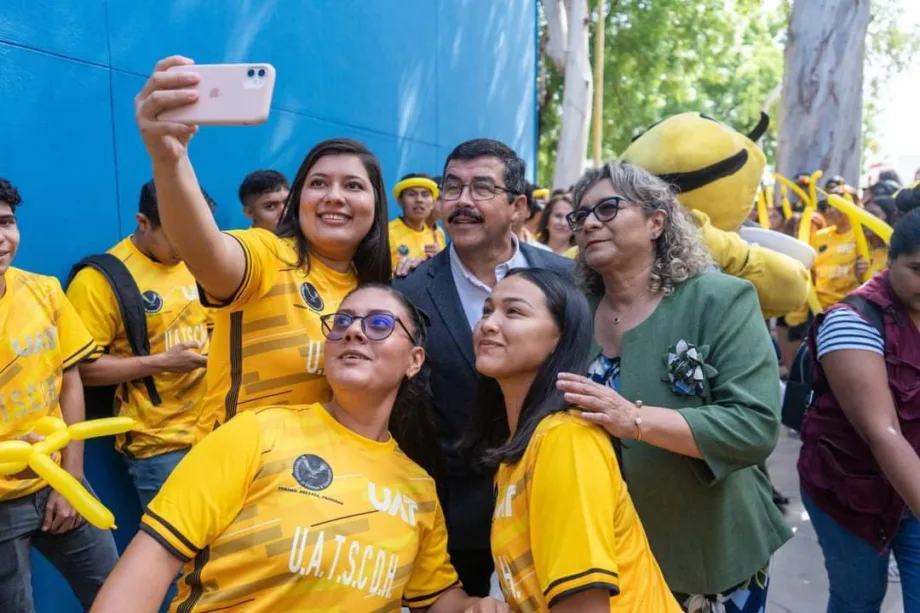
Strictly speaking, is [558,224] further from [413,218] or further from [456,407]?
[456,407]

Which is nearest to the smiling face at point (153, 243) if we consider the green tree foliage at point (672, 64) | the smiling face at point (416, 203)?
the smiling face at point (416, 203)

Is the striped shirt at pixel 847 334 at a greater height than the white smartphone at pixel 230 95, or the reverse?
the white smartphone at pixel 230 95

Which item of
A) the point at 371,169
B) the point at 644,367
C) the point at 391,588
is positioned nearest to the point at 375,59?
the point at 371,169

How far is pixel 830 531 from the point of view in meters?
2.81

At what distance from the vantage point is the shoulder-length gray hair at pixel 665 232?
2270 mm

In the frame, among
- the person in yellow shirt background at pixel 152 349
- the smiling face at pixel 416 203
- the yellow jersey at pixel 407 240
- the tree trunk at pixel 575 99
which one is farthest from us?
the tree trunk at pixel 575 99

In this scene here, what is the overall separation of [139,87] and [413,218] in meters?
3.27

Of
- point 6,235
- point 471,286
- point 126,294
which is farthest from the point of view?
point 126,294

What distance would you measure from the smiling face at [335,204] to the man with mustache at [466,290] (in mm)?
449

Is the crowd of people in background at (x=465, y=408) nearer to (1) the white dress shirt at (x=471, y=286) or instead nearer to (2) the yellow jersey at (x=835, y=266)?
(1) the white dress shirt at (x=471, y=286)

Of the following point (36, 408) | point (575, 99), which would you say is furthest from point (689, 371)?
point (575, 99)

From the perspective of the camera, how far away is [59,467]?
Answer: 150cm

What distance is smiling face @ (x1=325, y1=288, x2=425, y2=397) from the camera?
1.99 meters

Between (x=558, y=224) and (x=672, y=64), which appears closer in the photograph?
(x=558, y=224)
